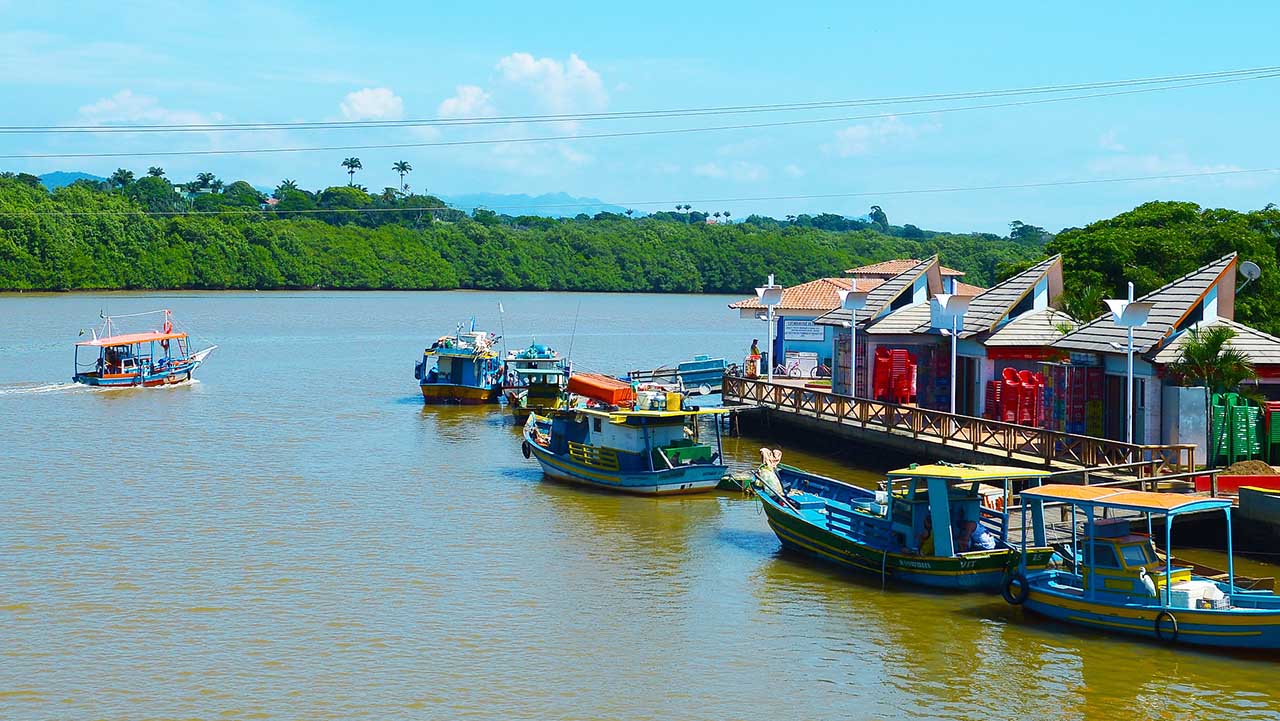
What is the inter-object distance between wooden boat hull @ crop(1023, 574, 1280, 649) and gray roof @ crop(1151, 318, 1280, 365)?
10.0 m

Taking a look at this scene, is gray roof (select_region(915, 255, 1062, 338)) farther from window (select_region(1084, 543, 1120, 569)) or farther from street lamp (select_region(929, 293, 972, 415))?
window (select_region(1084, 543, 1120, 569))

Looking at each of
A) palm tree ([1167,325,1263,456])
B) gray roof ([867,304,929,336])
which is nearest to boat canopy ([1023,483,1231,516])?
palm tree ([1167,325,1263,456])

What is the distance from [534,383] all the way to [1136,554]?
31.8 metres

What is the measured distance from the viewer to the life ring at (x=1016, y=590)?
76.9ft

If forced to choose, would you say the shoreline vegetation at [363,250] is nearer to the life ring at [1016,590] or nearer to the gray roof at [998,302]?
the gray roof at [998,302]

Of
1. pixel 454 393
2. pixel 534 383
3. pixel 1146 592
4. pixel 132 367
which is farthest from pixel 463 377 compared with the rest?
pixel 1146 592

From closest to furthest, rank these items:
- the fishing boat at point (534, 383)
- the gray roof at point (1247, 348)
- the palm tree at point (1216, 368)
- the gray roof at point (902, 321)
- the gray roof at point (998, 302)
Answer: the palm tree at point (1216, 368), the gray roof at point (1247, 348), the gray roof at point (998, 302), the gray roof at point (902, 321), the fishing boat at point (534, 383)

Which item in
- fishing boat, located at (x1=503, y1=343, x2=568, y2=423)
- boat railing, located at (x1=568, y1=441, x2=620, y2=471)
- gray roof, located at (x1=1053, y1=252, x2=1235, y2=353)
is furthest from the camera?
fishing boat, located at (x1=503, y1=343, x2=568, y2=423)

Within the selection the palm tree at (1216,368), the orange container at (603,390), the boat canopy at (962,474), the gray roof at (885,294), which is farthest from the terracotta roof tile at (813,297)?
the boat canopy at (962,474)

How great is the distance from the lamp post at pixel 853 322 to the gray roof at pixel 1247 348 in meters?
11.6

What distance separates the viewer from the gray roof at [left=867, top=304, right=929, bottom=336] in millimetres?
41625

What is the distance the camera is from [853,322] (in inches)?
1647

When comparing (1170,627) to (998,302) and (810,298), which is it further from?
(810,298)

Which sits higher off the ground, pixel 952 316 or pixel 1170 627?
pixel 952 316
